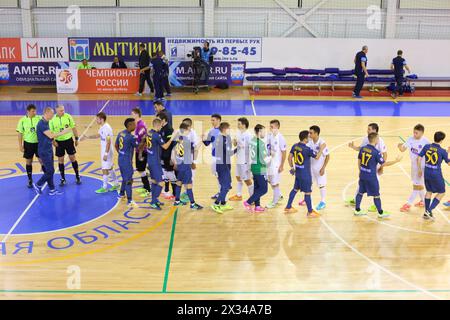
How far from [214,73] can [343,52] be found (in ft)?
19.1

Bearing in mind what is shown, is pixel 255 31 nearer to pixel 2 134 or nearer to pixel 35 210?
pixel 2 134

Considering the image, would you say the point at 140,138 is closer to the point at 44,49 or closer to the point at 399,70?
the point at 399,70

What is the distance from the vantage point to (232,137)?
11891mm

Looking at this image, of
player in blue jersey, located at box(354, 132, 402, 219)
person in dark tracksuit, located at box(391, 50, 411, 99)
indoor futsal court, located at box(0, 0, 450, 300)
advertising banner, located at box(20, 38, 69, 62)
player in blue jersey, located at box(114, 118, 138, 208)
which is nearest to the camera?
indoor futsal court, located at box(0, 0, 450, 300)

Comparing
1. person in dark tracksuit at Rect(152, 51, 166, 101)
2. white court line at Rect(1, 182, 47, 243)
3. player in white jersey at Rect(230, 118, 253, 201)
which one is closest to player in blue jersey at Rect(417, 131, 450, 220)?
player in white jersey at Rect(230, 118, 253, 201)

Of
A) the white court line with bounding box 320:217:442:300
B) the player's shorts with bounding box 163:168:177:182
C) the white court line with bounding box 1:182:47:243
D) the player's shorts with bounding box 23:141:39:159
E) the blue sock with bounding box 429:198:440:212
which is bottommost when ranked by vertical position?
the white court line with bounding box 320:217:442:300

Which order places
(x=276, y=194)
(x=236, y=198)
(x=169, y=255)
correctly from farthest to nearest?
(x=236, y=198) → (x=276, y=194) → (x=169, y=255)

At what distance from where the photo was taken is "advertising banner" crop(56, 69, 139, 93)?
2300cm

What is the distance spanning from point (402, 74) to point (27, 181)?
16.0 metres

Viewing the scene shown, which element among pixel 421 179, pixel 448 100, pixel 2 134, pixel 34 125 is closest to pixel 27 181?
pixel 34 125

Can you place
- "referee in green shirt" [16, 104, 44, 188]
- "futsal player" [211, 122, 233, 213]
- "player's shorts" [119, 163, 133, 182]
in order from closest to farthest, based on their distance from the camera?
"futsal player" [211, 122, 233, 213] < "player's shorts" [119, 163, 133, 182] < "referee in green shirt" [16, 104, 44, 188]

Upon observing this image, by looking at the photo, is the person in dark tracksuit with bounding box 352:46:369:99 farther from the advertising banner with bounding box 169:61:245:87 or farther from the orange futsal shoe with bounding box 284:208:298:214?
the orange futsal shoe with bounding box 284:208:298:214

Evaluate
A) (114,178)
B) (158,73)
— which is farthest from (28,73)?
(114,178)

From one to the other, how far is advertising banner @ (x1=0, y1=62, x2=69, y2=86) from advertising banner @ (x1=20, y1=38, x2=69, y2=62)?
236mm
